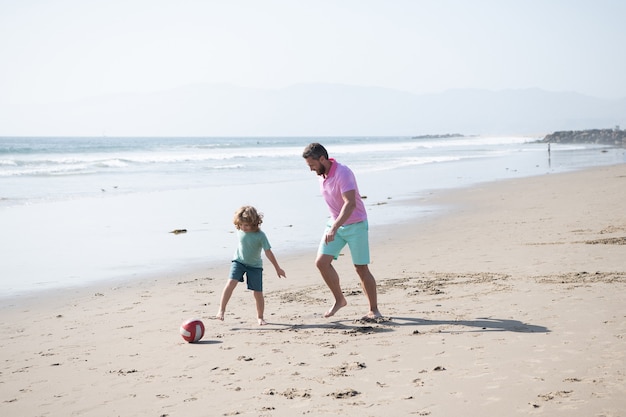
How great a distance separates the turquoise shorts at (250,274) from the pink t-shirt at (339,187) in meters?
1.03

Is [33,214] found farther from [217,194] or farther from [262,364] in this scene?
[262,364]

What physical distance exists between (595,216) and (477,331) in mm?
8489

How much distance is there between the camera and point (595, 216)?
43.5ft

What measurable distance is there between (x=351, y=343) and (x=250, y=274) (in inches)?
61.2

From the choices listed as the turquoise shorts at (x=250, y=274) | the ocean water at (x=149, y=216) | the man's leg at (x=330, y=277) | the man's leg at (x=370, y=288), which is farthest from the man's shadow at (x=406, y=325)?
the ocean water at (x=149, y=216)

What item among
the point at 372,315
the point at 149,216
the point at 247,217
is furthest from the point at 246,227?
the point at 149,216

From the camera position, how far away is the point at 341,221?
6.50 meters

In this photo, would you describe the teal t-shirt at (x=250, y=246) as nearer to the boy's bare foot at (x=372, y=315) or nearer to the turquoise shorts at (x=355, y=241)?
the turquoise shorts at (x=355, y=241)

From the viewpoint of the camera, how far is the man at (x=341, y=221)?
21.4 feet

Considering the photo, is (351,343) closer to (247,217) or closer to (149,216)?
(247,217)

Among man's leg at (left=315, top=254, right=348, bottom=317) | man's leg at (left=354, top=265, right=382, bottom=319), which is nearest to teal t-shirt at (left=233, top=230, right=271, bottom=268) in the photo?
man's leg at (left=315, top=254, right=348, bottom=317)

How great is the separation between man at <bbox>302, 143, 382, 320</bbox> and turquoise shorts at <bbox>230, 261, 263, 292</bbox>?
648mm

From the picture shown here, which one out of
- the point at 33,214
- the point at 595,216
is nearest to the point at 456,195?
the point at 595,216

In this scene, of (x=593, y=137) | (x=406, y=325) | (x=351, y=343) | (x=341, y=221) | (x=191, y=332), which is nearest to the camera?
(x=351, y=343)
